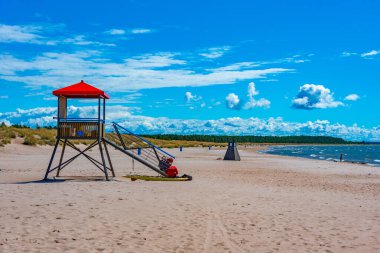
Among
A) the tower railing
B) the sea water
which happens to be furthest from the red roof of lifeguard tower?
the sea water

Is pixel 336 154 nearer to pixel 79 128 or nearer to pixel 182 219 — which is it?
pixel 79 128

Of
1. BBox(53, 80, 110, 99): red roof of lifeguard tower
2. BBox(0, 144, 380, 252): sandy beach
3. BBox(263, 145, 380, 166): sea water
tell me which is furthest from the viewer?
BBox(263, 145, 380, 166): sea water

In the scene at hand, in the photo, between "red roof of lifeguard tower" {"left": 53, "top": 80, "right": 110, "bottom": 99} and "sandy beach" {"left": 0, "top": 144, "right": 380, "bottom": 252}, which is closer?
"sandy beach" {"left": 0, "top": 144, "right": 380, "bottom": 252}

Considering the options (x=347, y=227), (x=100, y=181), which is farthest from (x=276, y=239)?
(x=100, y=181)

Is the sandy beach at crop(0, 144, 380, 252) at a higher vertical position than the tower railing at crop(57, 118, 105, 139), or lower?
lower

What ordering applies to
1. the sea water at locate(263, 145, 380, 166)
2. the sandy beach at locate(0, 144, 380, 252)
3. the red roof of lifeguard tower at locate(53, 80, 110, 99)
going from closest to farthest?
1. the sandy beach at locate(0, 144, 380, 252)
2. the red roof of lifeguard tower at locate(53, 80, 110, 99)
3. the sea water at locate(263, 145, 380, 166)

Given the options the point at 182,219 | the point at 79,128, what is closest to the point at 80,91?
the point at 79,128

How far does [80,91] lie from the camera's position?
19.4m

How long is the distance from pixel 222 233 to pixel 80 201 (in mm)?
5111

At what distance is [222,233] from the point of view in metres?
9.47

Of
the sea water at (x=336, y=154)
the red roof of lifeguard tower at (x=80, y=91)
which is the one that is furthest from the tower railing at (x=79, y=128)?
the sea water at (x=336, y=154)

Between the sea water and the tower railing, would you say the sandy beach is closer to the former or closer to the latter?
the tower railing

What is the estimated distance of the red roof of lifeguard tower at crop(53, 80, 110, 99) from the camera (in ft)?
63.5

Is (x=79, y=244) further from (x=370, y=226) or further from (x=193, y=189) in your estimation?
(x=193, y=189)
